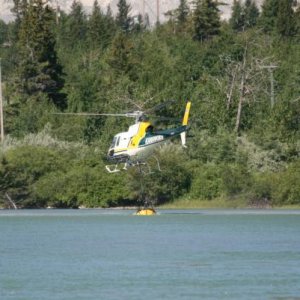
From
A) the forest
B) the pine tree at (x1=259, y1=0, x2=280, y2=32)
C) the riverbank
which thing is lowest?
the riverbank

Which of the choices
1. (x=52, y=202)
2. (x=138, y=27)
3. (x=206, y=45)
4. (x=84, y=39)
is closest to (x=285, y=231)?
(x=52, y=202)

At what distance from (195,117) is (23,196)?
17.9 m

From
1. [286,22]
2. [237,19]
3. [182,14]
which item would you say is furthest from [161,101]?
[182,14]

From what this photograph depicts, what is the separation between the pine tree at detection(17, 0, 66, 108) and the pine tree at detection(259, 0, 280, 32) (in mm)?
19837

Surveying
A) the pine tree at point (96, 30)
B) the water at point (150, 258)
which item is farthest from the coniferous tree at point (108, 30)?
the water at point (150, 258)

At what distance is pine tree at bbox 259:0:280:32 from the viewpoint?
126 m

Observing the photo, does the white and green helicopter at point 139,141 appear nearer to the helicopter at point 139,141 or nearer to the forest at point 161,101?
the helicopter at point 139,141

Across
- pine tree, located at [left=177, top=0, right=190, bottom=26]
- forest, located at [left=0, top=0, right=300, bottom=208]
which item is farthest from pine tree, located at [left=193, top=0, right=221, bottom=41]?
pine tree, located at [left=177, top=0, right=190, bottom=26]

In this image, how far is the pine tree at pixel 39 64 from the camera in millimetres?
109812

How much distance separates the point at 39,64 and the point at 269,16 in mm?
25228

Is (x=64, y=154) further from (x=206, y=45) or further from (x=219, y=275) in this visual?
(x=219, y=275)

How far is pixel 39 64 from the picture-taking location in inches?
4370

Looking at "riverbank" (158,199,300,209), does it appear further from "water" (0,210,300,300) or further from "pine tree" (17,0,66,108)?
"pine tree" (17,0,66,108)

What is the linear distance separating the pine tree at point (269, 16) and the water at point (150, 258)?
51.6 metres
